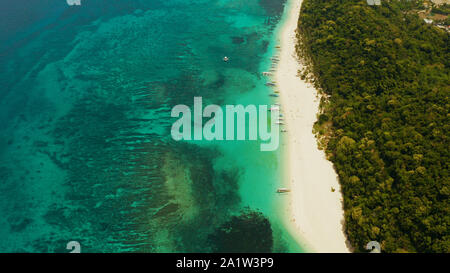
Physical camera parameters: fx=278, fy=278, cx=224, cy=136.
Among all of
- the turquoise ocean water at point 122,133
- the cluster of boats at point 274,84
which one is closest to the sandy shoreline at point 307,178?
the cluster of boats at point 274,84

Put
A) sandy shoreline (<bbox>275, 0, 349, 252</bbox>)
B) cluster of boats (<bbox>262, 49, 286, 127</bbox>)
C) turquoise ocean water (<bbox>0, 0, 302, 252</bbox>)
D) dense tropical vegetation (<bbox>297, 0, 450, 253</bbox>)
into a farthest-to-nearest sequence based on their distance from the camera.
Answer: cluster of boats (<bbox>262, 49, 286, 127</bbox>), turquoise ocean water (<bbox>0, 0, 302, 252</bbox>), sandy shoreline (<bbox>275, 0, 349, 252</bbox>), dense tropical vegetation (<bbox>297, 0, 450, 253</bbox>)

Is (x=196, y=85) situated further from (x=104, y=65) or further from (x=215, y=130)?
(x=104, y=65)

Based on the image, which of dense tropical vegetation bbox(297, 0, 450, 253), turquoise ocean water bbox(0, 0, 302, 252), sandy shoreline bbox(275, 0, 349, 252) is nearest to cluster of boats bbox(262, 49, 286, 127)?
sandy shoreline bbox(275, 0, 349, 252)

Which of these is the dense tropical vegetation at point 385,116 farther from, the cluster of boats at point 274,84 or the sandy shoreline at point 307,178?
the cluster of boats at point 274,84

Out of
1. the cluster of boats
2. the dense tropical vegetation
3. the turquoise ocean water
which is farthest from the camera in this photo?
the cluster of boats

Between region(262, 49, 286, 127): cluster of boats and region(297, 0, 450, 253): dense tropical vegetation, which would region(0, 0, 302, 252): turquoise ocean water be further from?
region(297, 0, 450, 253): dense tropical vegetation

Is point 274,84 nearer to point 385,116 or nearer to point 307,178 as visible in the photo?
point 385,116

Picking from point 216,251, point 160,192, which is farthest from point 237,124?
point 216,251

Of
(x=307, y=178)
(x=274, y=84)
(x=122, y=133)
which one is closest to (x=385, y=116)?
(x=307, y=178)
